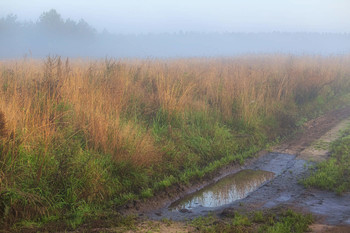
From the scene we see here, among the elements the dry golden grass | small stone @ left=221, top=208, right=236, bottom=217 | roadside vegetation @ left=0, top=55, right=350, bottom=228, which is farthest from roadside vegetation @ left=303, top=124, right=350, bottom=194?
the dry golden grass

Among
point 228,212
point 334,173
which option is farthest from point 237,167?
point 228,212

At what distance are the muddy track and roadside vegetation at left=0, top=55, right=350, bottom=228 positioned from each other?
0.80ft

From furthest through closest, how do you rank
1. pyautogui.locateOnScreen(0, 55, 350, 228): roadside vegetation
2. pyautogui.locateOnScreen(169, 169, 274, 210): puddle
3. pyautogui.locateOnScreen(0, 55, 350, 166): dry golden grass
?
pyautogui.locateOnScreen(0, 55, 350, 166): dry golden grass < pyautogui.locateOnScreen(169, 169, 274, 210): puddle < pyautogui.locateOnScreen(0, 55, 350, 228): roadside vegetation

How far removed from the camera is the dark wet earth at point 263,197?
5.29 meters

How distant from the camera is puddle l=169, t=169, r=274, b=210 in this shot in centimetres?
587

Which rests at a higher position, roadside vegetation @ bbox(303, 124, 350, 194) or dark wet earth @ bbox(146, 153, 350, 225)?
roadside vegetation @ bbox(303, 124, 350, 194)

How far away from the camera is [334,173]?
22.0ft

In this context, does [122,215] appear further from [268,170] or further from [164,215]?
[268,170]

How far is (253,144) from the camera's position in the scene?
913cm

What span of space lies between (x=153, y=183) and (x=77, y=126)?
185 cm

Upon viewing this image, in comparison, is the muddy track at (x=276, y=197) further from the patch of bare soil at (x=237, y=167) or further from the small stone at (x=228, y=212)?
the small stone at (x=228, y=212)

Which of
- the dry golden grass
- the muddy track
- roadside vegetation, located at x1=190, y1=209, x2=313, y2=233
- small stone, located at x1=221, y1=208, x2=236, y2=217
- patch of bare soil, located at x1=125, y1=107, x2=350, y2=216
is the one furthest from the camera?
the dry golden grass

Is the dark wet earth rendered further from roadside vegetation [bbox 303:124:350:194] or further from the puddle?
roadside vegetation [bbox 303:124:350:194]

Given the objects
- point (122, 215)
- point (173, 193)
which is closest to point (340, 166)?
point (173, 193)
